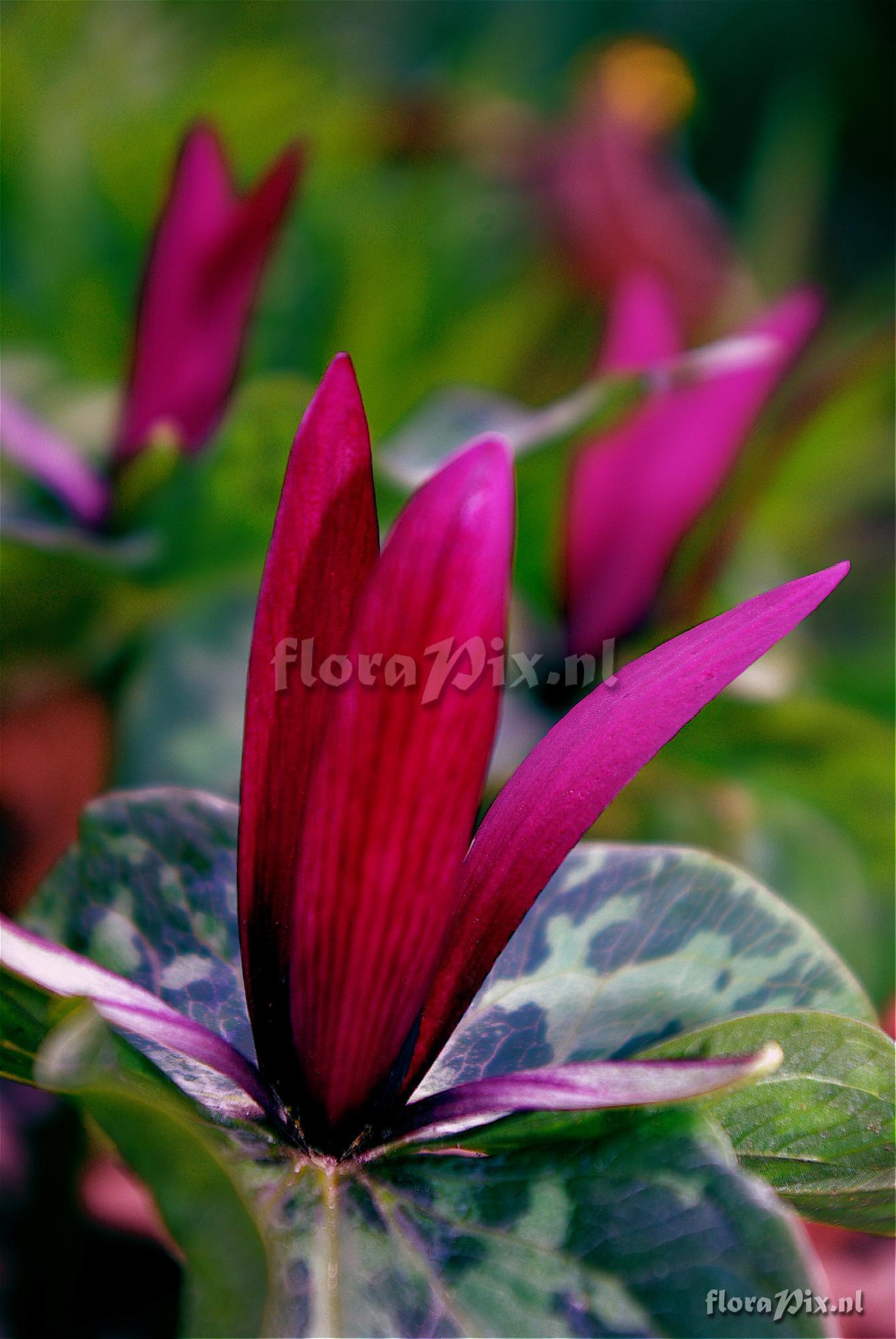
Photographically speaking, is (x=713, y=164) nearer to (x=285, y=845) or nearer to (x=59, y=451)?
(x=59, y=451)

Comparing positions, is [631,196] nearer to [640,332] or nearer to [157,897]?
[640,332]

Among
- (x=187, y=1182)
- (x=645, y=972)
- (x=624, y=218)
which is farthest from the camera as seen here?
(x=624, y=218)

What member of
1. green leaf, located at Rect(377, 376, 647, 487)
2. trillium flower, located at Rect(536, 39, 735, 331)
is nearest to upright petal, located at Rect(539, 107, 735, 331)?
trillium flower, located at Rect(536, 39, 735, 331)

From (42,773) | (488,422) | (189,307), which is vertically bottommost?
(42,773)

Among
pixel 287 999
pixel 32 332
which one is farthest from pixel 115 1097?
pixel 32 332

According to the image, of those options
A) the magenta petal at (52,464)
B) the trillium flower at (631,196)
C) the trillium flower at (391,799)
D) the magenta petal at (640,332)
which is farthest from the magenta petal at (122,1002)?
the trillium flower at (631,196)

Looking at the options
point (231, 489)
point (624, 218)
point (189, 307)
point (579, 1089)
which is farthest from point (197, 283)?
point (624, 218)
